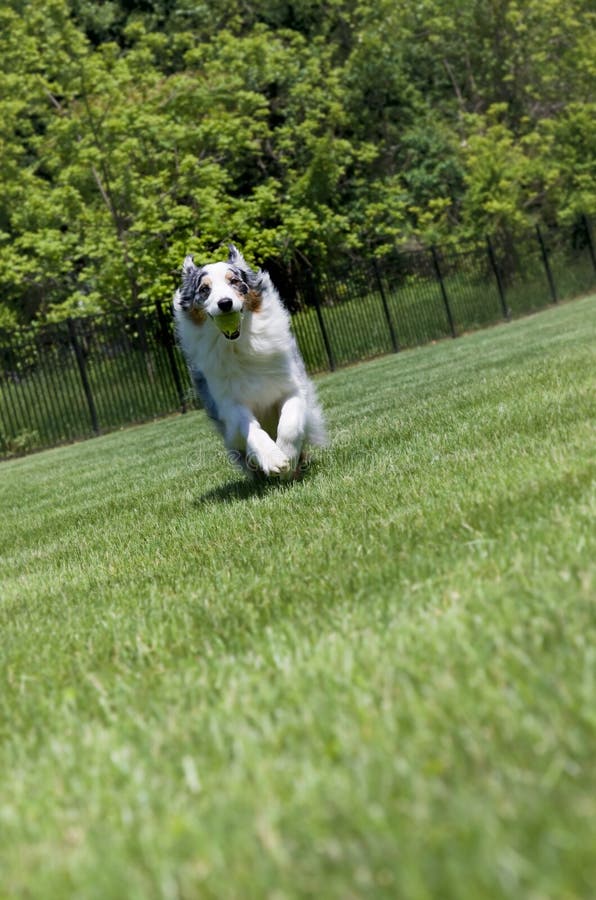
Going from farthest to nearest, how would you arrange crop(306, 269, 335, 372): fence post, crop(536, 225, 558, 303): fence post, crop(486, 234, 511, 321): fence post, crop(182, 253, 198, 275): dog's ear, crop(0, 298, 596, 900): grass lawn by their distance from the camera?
crop(536, 225, 558, 303): fence post → crop(486, 234, 511, 321): fence post → crop(306, 269, 335, 372): fence post → crop(182, 253, 198, 275): dog's ear → crop(0, 298, 596, 900): grass lawn

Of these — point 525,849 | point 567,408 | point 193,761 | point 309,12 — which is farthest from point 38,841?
point 309,12

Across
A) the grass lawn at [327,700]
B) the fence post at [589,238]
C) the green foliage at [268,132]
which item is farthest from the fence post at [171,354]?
the grass lawn at [327,700]

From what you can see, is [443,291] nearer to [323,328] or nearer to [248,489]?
[323,328]

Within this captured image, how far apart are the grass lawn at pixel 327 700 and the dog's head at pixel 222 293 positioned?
4.80 feet

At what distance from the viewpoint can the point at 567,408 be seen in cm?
614

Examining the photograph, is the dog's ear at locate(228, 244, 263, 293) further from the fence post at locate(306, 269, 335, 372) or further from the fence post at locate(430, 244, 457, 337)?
the fence post at locate(430, 244, 457, 337)

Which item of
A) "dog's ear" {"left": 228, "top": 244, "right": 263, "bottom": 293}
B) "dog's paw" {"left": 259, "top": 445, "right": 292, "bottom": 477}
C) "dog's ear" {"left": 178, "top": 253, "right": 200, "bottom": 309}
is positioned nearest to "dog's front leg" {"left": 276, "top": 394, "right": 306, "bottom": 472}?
"dog's paw" {"left": 259, "top": 445, "right": 292, "bottom": 477}

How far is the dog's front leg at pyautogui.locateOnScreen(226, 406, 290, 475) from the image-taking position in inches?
243

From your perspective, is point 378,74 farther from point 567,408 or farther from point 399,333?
point 567,408

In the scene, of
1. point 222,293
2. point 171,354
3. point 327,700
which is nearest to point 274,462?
point 222,293

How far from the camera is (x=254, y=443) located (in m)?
6.31

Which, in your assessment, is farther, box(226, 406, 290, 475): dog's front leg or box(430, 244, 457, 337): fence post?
box(430, 244, 457, 337): fence post

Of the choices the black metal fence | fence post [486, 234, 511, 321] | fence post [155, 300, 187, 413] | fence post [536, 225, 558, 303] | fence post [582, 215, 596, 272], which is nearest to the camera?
the black metal fence

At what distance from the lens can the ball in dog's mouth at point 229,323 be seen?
6203 millimetres
